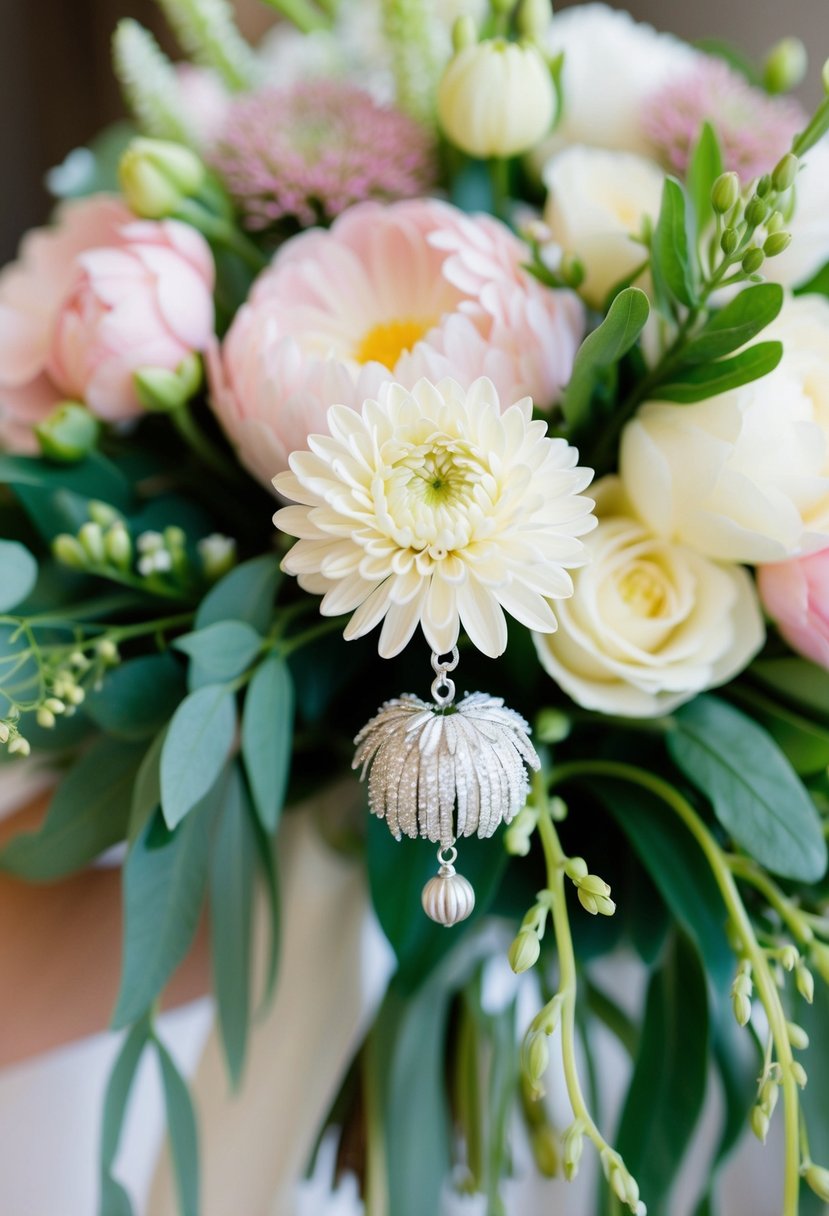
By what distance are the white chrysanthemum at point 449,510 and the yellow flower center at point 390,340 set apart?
0.12m

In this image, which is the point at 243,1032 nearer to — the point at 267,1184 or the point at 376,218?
Answer: the point at 267,1184

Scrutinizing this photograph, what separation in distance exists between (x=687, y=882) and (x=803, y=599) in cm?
9

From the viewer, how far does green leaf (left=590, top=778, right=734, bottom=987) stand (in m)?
0.30

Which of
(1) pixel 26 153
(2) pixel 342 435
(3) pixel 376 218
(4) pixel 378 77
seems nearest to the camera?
(2) pixel 342 435

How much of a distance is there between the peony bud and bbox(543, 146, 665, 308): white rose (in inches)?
0.7

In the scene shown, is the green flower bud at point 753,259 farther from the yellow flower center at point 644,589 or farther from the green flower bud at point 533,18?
the green flower bud at point 533,18

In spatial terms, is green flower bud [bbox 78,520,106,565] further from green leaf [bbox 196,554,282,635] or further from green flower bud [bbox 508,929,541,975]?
green flower bud [bbox 508,929,541,975]

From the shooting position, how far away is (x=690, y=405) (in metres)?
0.28

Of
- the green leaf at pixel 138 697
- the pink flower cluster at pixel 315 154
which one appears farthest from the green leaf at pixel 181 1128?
the pink flower cluster at pixel 315 154

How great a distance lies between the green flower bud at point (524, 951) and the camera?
0.20m

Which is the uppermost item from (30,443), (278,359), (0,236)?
(278,359)

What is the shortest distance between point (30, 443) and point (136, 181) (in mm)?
106

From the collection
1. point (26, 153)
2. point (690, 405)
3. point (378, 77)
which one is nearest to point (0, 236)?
point (26, 153)

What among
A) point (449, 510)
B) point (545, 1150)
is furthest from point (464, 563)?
point (545, 1150)
